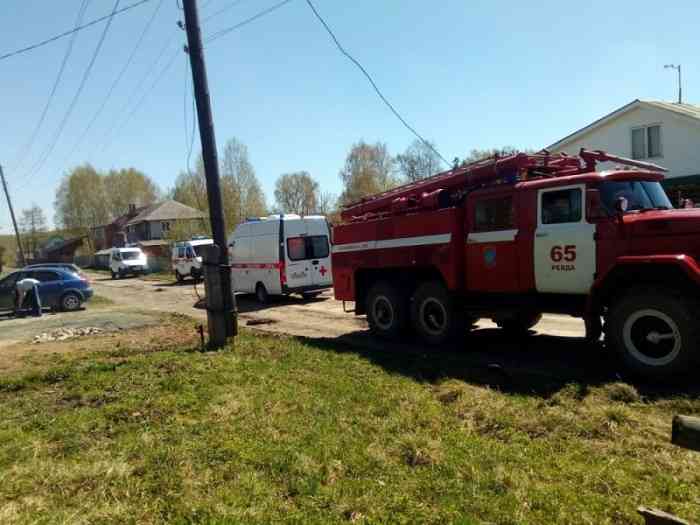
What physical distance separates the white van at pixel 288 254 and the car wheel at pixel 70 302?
695 cm

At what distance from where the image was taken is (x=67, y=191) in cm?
9112

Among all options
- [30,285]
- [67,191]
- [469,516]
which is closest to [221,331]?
[469,516]

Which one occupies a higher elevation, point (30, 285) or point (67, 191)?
point (67, 191)

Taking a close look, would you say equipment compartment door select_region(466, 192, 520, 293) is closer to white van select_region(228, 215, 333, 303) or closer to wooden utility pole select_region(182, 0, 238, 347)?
wooden utility pole select_region(182, 0, 238, 347)

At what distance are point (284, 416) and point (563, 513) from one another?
116 inches

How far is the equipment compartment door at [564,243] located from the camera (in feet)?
22.4

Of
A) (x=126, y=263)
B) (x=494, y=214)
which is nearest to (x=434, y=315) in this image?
(x=494, y=214)

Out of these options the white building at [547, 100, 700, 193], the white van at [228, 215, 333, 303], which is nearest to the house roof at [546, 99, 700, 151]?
the white building at [547, 100, 700, 193]

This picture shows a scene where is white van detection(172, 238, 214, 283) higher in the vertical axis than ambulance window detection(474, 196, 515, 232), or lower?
lower

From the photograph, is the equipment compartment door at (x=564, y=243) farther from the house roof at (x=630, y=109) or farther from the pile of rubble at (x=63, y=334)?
the house roof at (x=630, y=109)

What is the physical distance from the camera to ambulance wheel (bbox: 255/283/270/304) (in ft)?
56.2

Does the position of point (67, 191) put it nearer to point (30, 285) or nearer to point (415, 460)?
point (30, 285)

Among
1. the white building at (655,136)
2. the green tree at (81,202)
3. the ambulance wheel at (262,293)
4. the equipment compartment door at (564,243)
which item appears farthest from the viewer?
the green tree at (81,202)

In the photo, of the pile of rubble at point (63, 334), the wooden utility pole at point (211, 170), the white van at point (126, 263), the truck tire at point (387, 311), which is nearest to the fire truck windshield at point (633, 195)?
the truck tire at point (387, 311)
